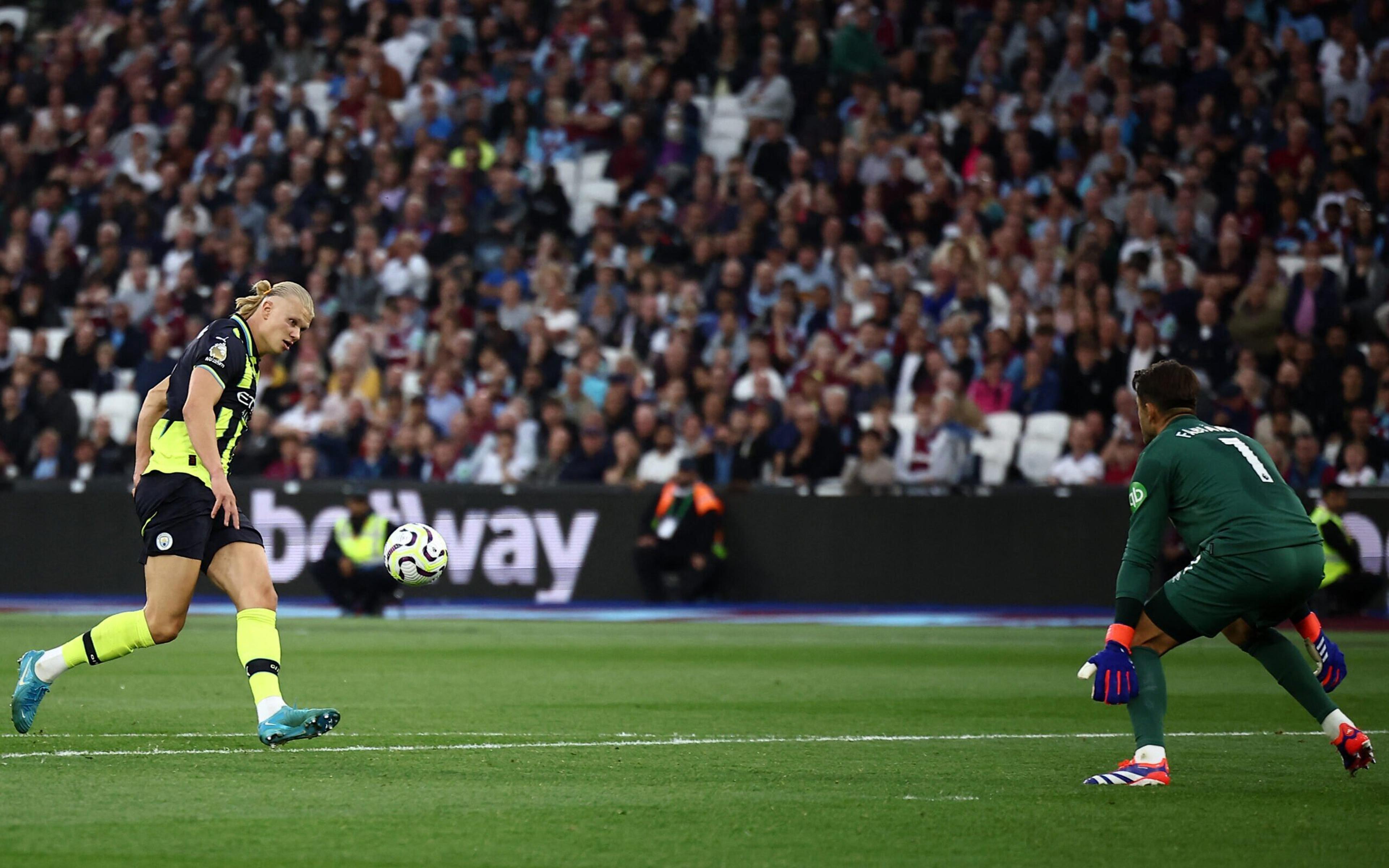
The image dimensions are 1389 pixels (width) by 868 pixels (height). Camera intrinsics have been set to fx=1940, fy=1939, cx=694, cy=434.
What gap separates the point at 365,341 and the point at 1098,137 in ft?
31.0

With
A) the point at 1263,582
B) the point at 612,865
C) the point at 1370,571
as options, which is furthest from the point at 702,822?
the point at 1370,571

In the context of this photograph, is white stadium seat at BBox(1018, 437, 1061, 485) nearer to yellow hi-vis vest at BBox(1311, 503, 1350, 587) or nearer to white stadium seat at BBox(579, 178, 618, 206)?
yellow hi-vis vest at BBox(1311, 503, 1350, 587)

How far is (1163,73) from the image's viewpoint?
2405 centimetres

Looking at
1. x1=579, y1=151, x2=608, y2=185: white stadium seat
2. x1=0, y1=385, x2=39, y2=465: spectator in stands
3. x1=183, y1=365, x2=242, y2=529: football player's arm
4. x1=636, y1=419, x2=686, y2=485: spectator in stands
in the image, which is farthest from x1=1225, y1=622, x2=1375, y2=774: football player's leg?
x1=0, y1=385, x2=39, y2=465: spectator in stands

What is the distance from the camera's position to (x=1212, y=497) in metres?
7.93

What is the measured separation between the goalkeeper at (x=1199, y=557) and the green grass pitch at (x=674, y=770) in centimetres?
36

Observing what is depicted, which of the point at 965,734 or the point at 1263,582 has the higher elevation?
the point at 1263,582

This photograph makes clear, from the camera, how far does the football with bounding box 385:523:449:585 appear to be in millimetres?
10500

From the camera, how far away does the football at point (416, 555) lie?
34.4ft

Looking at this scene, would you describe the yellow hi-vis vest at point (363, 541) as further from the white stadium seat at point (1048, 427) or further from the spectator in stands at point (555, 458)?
the white stadium seat at point (1048, 427)

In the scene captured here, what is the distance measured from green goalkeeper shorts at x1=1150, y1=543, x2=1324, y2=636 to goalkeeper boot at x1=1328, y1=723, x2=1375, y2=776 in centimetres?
60

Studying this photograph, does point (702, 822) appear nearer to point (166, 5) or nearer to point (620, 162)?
point (620, 162)

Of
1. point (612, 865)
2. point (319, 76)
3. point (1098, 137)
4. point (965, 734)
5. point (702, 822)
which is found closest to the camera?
point (612, 865)

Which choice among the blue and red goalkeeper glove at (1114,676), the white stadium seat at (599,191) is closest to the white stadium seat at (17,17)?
the white stadium seat at (599,191)
